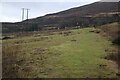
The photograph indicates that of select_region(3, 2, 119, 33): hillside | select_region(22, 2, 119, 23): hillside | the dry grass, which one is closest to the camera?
the dry grass

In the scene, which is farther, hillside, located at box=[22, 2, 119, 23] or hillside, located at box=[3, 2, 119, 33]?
hillside, located at box=[22, 2, 119, 23]

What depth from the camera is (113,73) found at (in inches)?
291

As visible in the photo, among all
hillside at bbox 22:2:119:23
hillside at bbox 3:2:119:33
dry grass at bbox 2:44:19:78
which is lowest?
dry grass at bbox 2:44:19:78

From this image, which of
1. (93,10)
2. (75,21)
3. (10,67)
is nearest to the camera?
(10,67)

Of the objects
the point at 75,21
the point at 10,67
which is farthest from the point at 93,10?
the point at 10,67

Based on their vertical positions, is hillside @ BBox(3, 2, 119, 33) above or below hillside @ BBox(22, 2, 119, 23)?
below

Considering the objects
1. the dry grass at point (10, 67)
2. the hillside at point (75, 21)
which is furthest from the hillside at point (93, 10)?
the dry grass at point (10, 67)

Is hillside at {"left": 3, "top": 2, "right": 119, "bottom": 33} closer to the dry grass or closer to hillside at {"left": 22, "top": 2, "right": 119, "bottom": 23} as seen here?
hillside at {"left": 22, "top": 2, "right": 119, "bottom": 23}

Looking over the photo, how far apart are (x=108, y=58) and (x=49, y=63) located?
Answer: 397cm

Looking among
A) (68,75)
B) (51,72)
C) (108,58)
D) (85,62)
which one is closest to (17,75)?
(51,72)

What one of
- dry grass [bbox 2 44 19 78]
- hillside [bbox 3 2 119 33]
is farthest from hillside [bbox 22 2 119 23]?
dry grass [bbox 2 44 19 78]

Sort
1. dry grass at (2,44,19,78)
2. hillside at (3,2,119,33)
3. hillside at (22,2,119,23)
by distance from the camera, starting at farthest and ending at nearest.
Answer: hillside at (22,2,119,23)
hillside at (3,2,119,33)
dry grass at (2,44,19,78)

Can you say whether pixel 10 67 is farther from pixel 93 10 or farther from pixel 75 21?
pixel 93 10

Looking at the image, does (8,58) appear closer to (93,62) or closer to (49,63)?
(49,63)
